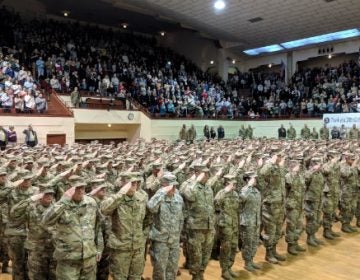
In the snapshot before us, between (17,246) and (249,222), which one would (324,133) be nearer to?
(249,222)

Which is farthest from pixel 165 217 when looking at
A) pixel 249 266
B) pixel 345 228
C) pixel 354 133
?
pixel 354 133

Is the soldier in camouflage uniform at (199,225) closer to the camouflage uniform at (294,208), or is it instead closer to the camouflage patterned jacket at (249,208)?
the camouflage patterned jacket at (249,208)

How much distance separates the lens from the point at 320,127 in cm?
2053

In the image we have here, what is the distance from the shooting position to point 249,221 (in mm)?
5566

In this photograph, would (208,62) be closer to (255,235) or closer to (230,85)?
(230,85)

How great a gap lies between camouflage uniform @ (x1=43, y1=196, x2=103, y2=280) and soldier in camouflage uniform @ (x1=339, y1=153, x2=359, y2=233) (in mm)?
5138

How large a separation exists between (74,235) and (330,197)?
189 inches

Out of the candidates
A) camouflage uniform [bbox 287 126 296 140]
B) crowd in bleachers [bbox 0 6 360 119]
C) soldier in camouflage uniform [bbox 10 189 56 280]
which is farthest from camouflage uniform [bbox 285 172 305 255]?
camouflage uniform [bbox 287 126 296 140]

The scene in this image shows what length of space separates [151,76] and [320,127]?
8.97 metres

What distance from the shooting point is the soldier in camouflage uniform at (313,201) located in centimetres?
674

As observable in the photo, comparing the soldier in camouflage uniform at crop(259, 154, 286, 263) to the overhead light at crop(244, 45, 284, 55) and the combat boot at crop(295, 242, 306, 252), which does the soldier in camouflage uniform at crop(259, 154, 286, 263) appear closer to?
the combat boot at crop(295, 242, 306, 252)

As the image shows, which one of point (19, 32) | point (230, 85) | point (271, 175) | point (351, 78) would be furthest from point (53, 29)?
point (271, 175)

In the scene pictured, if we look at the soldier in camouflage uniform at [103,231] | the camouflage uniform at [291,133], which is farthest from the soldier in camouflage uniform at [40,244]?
the camouflage uniform at [291,133]

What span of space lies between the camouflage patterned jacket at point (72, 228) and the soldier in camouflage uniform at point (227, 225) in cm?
184
